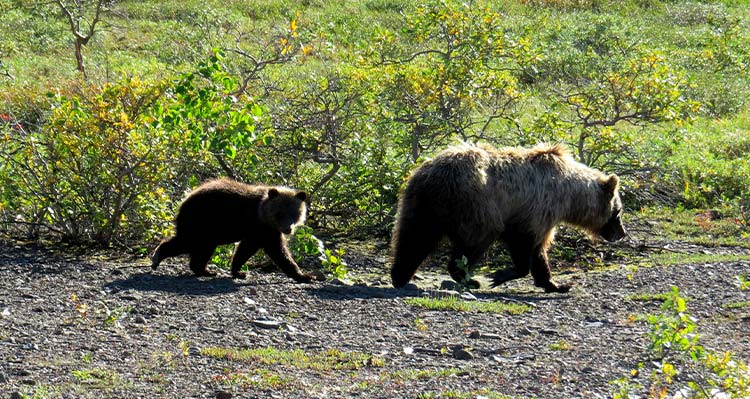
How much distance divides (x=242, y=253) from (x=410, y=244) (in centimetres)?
180

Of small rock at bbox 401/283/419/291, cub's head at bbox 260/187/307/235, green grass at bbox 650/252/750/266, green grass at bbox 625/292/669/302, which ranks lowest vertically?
green grass at bbox 650/252/750/266

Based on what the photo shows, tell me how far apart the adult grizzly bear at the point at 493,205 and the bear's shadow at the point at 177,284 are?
72.3 inches

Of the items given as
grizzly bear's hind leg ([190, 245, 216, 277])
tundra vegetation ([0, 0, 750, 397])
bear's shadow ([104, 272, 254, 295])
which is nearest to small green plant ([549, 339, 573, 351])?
tundra vegetation ([0, 0, 750, 397])

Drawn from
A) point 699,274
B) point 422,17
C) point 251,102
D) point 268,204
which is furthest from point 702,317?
point 422,17

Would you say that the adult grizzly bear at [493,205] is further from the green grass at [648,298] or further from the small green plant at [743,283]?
the small green plant at [743,283]

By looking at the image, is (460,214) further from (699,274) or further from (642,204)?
(642,204)

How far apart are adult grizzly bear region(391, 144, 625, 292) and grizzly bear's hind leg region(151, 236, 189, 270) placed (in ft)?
7.36

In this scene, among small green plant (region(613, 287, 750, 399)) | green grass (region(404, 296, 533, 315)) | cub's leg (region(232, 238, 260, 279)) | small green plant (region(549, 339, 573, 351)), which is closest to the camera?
small green plant (region(613, 287, 750, 399))

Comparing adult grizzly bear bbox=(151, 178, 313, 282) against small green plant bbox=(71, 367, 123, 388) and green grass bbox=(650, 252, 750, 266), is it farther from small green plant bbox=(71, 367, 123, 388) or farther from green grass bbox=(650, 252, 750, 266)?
green grass bbox=(650, 252, 750, 266)

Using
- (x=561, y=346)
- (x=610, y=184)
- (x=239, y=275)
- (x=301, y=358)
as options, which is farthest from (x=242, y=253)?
(x=610, y=184)

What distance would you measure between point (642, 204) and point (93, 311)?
1035 centimetres

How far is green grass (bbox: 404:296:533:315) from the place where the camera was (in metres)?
10.0

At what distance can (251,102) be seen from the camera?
12.2 metres

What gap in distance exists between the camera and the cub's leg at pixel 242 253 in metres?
11.4
